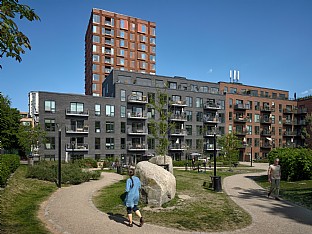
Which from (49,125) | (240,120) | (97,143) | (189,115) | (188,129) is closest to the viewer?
(49,125)

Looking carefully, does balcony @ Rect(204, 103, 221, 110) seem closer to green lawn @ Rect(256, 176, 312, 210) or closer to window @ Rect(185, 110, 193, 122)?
window @ Rect(185, 110, 193, 122)

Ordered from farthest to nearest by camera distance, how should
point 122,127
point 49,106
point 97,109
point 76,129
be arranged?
1. point 122,127
2. point 97,109
3. point 76,129
4. point 49,106

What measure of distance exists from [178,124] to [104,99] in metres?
15.6

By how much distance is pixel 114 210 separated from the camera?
10.1m

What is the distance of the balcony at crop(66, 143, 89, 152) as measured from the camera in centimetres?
3978

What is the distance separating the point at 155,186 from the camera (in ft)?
35.0

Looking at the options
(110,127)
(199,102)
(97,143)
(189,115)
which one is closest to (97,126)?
(110,127)

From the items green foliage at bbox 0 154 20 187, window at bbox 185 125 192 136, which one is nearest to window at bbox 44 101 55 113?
green foliage at bbox 0 154 20 187

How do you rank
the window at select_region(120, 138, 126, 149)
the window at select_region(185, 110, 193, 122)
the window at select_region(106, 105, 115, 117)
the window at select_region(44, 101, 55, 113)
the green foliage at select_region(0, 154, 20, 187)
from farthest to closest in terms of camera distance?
1. the window at select_region(185, 110, 193, 122)
2. the window at select_region(120, 138, 126, 149)
3. the window at select_region(106, 105, 115, 117)
4. the window at select_region(44, 101, 55, 113)
5. the green foliage at select_region(0, 154, 20, 187)

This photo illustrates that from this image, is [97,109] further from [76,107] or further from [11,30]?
[11,30]

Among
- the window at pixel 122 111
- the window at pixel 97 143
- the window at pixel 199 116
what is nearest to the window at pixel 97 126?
the window at pixel 97 143

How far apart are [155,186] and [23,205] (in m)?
5.90

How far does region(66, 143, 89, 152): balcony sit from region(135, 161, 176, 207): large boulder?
31.0 m

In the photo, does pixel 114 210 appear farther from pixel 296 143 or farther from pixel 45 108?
pixel 296 143
